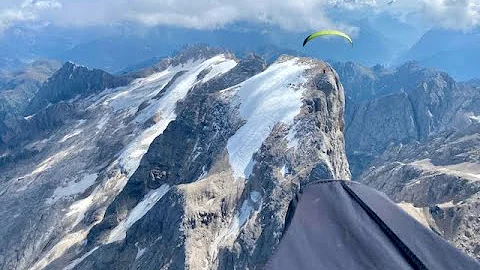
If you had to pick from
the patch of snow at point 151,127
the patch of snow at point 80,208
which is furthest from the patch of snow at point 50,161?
the patch of snow at point 80,208

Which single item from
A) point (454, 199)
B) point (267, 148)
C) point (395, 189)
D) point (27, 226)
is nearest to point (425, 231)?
point (267, 148)

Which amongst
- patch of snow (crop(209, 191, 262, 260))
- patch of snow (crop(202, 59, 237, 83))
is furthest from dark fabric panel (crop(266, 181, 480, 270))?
patch of snow (crop(202, 59, 237, 83))

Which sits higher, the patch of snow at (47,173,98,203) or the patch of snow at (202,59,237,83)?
the patch of snow at (202,59,237,83)

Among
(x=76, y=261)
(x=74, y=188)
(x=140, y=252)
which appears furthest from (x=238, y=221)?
(x=74, y=188)

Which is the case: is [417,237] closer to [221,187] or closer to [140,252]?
[221,187]

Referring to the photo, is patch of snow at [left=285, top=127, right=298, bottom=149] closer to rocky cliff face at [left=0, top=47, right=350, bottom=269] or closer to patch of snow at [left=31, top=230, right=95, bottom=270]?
rocky cliff face at [left=0, top=47, right=350, bottom=269]

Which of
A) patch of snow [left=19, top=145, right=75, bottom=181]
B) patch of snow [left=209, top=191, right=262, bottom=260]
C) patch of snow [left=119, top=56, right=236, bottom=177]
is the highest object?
patch of snow [left=209, top=191, right=262, bottom=260]

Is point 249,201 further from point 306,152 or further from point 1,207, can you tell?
point 1,207
